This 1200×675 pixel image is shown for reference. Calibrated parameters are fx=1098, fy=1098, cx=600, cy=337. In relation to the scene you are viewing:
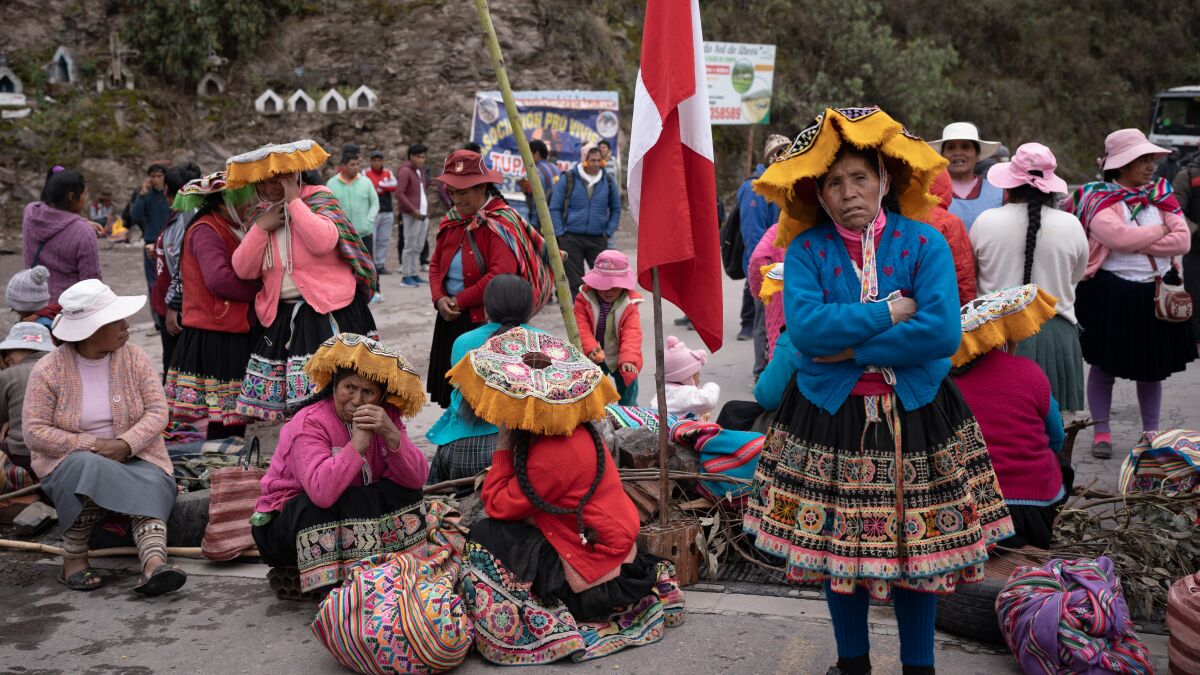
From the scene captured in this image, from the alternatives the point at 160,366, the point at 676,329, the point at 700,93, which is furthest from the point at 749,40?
the point at 700,93

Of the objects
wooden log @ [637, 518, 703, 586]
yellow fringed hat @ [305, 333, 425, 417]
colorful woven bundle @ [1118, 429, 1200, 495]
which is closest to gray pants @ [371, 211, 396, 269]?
yellow fringed hat @ [305, 333, 425, 417]

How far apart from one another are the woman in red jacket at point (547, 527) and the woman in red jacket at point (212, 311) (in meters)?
2.69

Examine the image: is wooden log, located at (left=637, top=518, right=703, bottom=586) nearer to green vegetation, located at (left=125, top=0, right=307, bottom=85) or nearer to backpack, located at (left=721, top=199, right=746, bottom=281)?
backpack, located at (left=721, top=199, right=746, bottom=281)

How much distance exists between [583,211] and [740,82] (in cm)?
995

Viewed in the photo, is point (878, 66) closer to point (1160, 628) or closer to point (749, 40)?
point (749, 40)

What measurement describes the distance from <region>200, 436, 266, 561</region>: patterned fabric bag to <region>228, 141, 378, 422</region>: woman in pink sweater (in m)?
0.71

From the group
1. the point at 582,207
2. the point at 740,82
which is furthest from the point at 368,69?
the point at 582,207

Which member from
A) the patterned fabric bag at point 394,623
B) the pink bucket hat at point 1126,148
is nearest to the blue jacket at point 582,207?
the pink bucket hat at point 1126,148

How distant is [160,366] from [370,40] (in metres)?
16.1

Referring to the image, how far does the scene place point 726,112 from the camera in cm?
2089

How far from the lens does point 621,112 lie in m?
26.0

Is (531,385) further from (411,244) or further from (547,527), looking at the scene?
(411,244)

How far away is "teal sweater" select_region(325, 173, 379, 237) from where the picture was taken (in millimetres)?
13977

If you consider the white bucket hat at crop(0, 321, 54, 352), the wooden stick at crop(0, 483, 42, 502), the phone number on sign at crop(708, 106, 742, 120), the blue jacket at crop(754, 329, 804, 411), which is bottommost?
the wooden stick at crop(0, 483, 42, 502)
